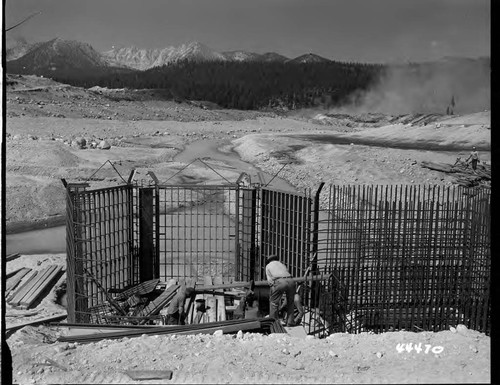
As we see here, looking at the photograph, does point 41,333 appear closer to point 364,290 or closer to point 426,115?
point 364,290

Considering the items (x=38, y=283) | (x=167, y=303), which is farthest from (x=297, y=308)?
(x=38, y=283)

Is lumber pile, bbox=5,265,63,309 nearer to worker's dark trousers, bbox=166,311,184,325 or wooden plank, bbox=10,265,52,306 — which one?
wooden plank, bbox=10,265,52,306

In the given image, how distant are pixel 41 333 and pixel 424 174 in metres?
14.2

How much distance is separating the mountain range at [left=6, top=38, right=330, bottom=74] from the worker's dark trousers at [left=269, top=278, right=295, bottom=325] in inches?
453

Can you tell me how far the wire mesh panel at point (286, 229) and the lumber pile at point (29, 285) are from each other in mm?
3131

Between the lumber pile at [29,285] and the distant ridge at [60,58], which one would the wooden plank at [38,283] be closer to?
the lumber pile at [29,285]

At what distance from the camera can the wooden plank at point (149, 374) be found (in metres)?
3.72

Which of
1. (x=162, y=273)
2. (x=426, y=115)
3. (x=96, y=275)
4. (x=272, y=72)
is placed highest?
(x=272, y=72)

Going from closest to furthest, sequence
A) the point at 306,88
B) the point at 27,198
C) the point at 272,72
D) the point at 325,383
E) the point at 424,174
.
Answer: the point at 325,383, the point at 27,198, the point at 424,174, the point at 272,72, the point at 306,88

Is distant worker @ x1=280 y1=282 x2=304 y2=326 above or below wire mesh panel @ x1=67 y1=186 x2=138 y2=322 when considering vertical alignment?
below

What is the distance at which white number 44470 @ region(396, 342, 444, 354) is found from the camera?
3.92 metres

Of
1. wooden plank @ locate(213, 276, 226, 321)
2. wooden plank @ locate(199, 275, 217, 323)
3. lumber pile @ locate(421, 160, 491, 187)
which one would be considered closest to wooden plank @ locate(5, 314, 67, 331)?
wooden plank @ locate(199, 275, 217, 323)

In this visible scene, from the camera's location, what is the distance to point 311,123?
27.6 meters

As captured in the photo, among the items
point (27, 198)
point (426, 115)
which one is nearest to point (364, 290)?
point (27, 198)
